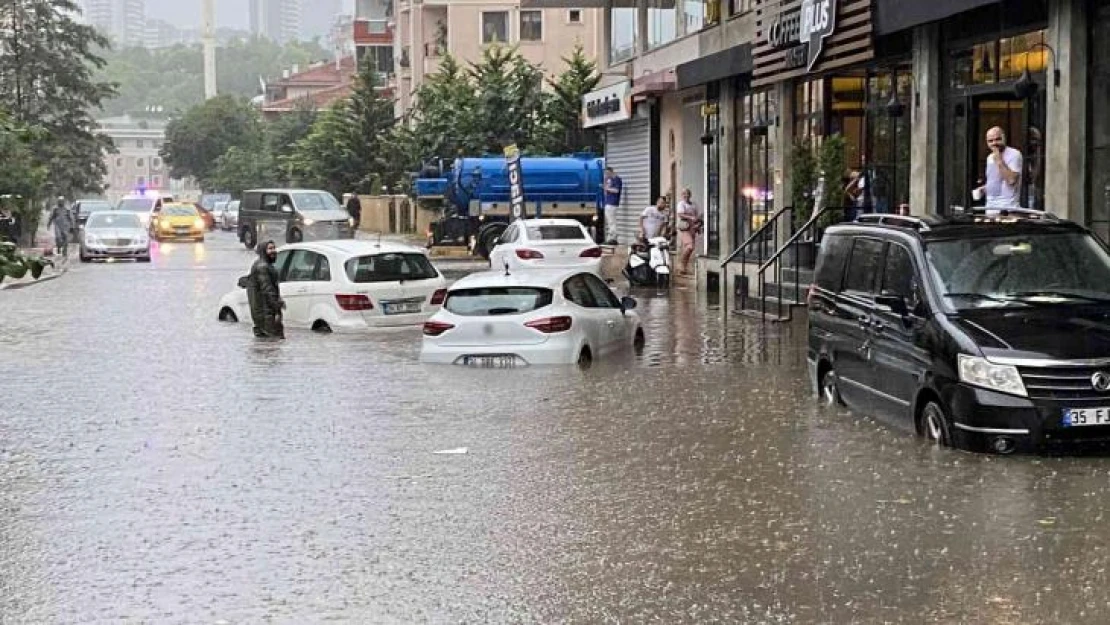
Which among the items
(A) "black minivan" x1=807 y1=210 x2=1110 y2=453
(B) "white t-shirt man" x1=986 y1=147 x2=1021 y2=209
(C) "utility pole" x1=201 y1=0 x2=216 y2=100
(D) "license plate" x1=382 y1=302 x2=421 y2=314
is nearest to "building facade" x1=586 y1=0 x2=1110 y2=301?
(B) "white t-shirt man" x1=986 y1=147 x2=1021 y2=209

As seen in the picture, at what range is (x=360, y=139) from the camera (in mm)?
79125

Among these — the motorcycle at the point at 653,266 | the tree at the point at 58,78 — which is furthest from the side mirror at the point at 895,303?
the tree at the point at 58,78

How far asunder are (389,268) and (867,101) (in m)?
8.55

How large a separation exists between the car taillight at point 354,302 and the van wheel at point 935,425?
12.0m

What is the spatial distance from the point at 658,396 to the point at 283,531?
7.12 meters

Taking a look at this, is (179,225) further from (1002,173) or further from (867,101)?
(1002,173)

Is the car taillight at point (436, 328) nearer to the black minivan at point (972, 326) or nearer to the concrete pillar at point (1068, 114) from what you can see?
the black minivan at point (972, 326)

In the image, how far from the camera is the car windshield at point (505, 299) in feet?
61.6

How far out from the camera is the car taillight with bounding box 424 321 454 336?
1911 cm

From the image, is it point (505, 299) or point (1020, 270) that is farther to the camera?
point (505, 299)

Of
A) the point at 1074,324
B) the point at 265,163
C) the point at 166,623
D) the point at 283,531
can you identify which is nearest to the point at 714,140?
the point at 1074,324

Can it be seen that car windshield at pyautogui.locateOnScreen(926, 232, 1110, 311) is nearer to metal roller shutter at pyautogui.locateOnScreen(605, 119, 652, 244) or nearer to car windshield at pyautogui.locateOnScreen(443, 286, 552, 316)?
car windshield at pyautogui.locateOnScreen(443, 286, 552, 316)

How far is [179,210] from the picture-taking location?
211 feet

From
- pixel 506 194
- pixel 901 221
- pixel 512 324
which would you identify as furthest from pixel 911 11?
pixel 506 194
